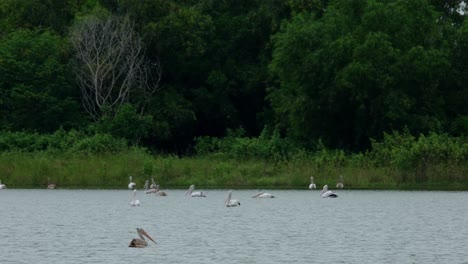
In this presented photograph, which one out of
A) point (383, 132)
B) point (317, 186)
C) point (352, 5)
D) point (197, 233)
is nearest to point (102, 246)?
point (197, 233)

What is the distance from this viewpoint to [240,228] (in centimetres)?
3325

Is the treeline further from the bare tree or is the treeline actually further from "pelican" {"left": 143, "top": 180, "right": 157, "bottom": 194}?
"pelican" {"left": 143, "top": 180, "right": 157, "bottom": 194}

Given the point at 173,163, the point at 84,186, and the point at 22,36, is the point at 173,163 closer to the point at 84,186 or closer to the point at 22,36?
the point at 84,186

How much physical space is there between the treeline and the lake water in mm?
10593

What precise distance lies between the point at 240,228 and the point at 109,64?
33944 mm

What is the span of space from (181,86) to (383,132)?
16.7 metres

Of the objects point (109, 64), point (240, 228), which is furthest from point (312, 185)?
point (240, 228)

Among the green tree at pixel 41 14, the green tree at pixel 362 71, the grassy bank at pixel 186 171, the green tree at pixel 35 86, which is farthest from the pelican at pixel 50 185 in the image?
the green tree at pixel 41 14

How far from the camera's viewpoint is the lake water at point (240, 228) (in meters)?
25.7

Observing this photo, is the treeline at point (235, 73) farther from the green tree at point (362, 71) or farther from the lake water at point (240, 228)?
the lake water at point (240, 228)

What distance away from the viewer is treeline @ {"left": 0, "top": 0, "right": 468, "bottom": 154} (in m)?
60.0

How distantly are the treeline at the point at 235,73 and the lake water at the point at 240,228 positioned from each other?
417 inches

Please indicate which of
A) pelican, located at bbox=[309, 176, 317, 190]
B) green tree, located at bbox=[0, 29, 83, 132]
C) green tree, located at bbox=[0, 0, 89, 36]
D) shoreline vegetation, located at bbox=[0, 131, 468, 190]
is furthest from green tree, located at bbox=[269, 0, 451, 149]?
green tree, located at bbox=[0, 0, 89, 36]

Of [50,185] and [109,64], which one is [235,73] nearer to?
[109,64]
